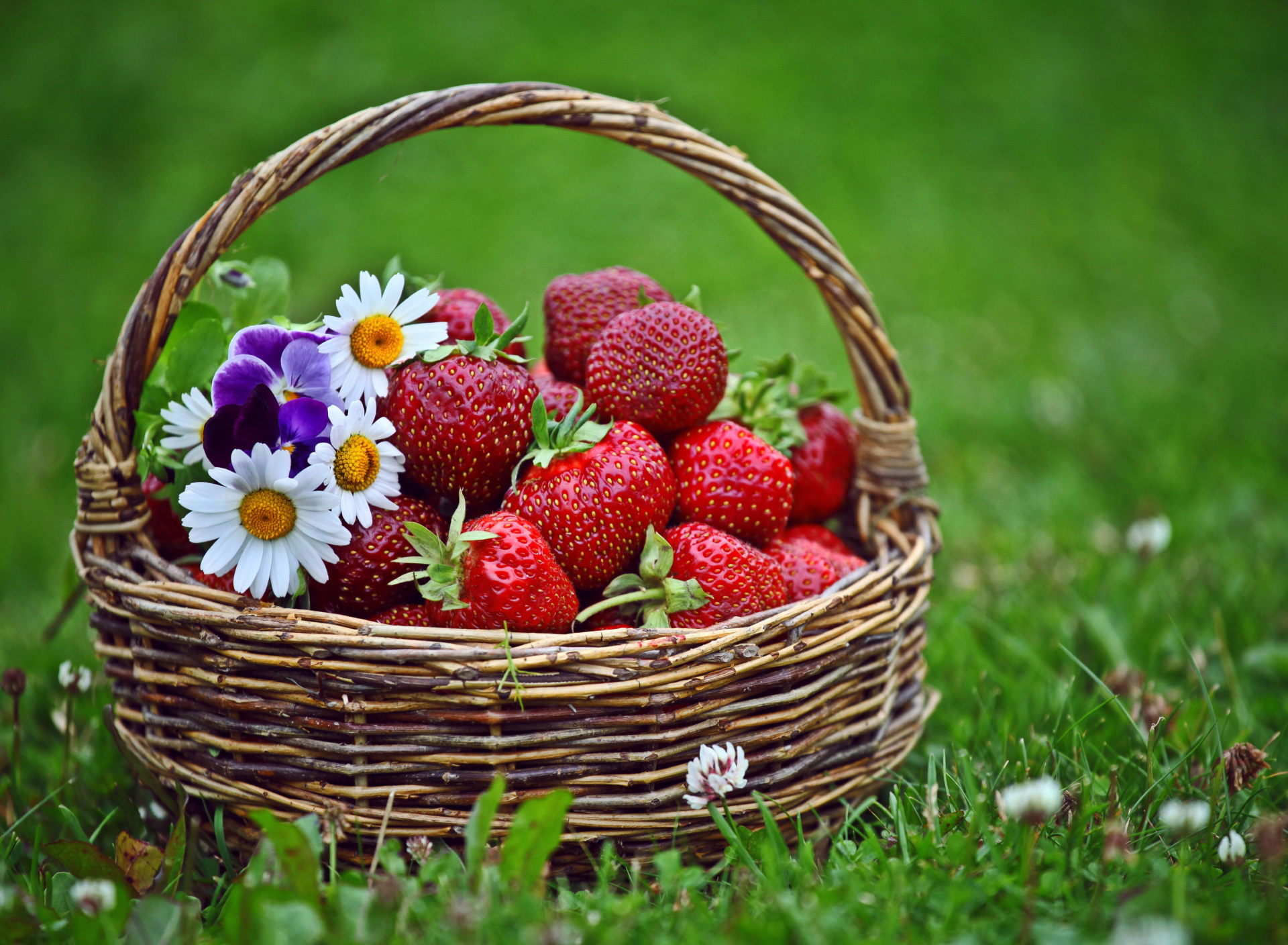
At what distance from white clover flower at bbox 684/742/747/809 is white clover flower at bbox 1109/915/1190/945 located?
1.33ft

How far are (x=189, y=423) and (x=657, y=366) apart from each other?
0.62 m

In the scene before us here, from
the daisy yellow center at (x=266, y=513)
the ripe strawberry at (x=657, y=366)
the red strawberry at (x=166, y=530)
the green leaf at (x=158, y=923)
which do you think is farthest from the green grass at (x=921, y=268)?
the ripe strawberry at (x=657, y=366)

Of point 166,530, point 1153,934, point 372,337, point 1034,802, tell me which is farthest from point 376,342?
point 1153,934

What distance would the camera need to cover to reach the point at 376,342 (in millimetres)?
1222

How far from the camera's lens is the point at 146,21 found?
5105 millimetres

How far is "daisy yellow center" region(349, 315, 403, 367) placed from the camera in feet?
4.00

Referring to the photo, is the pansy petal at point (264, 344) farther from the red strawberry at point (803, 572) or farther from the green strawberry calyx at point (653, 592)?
the red strawberry at point (803, 572)

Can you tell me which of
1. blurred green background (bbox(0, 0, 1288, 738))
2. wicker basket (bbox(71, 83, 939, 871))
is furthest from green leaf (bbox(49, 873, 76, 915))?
blurred green background (bbox(0, 0, 1288, 738))

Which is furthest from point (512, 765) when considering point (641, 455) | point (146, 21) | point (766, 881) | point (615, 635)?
point (146, 21)

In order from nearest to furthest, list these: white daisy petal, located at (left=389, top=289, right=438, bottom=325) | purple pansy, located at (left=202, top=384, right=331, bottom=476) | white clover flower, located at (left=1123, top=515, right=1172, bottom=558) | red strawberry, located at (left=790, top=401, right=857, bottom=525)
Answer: purple pansy, located at (left=202, top=384, right=331, bottom=476) < white daisy petal, located at (left=389, top=289, right=438, bottom=325) < red strawberry, located at (left=790, top=401, right=857, bottom=525) < white clover flower, located at (left=1123, top=515, right=1172, bottom=558)

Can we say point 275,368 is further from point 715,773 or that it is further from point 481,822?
point 715,773

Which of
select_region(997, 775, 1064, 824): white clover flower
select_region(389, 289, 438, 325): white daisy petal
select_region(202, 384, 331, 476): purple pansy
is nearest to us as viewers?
select_region(997, 775, 1064, 824): white clover flower

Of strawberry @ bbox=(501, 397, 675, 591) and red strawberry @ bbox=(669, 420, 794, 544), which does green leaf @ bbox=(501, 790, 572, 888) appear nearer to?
strawberry @ bbox=(501, 397, 675, 591)

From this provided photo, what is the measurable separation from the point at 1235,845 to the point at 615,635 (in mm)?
718
